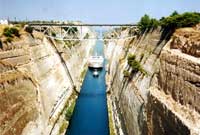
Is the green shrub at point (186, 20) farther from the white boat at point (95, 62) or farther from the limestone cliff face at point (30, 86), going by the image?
the white boat at point (95, 62)

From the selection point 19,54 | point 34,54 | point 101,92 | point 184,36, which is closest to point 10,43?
point 19,54

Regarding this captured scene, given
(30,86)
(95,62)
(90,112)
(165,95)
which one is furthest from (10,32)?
(95,62)

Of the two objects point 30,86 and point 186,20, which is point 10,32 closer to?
point 30,86

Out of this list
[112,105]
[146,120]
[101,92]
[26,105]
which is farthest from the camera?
[101,92]

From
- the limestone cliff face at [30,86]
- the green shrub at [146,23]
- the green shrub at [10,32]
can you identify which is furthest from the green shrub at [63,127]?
the green shrub at [146,23]

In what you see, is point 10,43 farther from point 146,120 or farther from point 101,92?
point 101,92

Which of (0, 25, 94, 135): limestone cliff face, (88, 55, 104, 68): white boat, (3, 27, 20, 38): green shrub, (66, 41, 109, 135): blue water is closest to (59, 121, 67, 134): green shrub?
(66, 41, 109, 135): blue water
